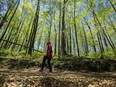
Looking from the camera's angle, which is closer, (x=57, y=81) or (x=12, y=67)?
(x=57, y=81)

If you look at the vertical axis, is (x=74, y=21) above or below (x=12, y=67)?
above

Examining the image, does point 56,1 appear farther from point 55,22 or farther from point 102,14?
point 55,22

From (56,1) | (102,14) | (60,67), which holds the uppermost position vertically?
(56,1)

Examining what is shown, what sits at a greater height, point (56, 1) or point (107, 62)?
point (56, 1)

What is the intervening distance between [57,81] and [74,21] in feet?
50.0

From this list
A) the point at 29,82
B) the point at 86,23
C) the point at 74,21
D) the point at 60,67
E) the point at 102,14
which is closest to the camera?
the point at 29,82

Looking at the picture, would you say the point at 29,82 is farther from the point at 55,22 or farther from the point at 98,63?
the point at 55,22

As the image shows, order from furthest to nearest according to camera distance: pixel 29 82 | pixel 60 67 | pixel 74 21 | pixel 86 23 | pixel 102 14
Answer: pixel 86 23
pixel 74 21
pixel 102 14
pixel 60 67
pixel 29 82

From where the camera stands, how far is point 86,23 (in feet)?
89.7

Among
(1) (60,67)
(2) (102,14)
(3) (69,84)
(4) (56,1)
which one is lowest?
(3) (69,84)

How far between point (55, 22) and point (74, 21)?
243 inches

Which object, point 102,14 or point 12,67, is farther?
point 102,14

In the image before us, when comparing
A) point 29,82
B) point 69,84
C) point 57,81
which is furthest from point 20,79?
point 69,84

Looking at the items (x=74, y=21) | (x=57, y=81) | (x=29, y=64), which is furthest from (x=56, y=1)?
(x=57, y=81)
